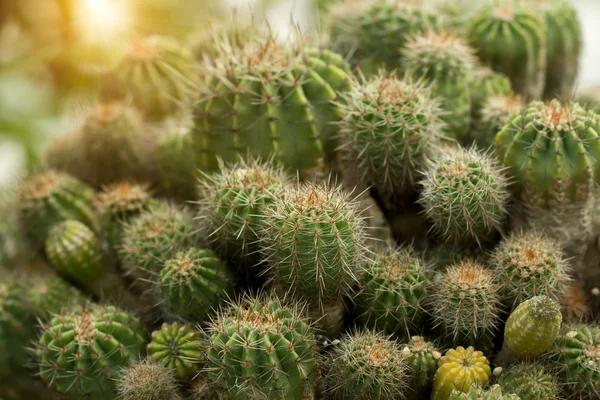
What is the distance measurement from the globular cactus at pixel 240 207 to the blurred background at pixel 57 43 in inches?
67.6

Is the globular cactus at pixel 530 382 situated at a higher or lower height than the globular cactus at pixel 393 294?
lower

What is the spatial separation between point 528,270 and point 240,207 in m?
0.60

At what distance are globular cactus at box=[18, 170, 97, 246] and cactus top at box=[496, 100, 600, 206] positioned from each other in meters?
1.07

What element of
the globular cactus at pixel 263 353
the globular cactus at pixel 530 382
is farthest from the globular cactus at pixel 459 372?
the globular cactus at pixel 263 353

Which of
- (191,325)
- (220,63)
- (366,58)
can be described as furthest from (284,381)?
(366,58)

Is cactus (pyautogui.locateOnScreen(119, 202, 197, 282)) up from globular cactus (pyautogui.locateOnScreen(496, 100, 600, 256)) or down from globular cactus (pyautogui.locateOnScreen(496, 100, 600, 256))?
down

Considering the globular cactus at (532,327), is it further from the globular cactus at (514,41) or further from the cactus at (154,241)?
the globular cactus at (514,41)

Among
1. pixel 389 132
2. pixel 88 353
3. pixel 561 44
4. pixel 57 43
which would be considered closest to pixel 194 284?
pixel 88 353

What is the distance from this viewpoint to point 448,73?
1.91 meters

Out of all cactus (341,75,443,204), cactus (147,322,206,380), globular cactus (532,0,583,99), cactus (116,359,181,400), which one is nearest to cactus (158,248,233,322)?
cactus (147,322,206,380)

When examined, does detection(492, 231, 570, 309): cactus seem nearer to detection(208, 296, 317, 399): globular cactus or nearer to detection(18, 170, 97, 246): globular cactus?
detection(208, 296, 317, 399): globular cactus

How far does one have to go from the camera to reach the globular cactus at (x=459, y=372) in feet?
4.79

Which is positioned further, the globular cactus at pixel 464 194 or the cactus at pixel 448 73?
the cactus at pixel 448 73

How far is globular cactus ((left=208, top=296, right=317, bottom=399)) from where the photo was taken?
4.58 ft
